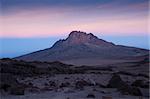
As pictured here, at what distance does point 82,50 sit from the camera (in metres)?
79.9

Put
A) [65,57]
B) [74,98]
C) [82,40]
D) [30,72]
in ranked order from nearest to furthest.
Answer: [74,98] < [30,72] < [65,57] < [82,40]

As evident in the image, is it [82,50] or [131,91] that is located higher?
[82,50]

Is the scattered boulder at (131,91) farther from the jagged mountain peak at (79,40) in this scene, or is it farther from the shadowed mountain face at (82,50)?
the jagged mountain peak at (79,40)

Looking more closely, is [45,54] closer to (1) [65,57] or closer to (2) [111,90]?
(1) [65,57]

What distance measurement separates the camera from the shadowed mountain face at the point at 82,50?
245 feet

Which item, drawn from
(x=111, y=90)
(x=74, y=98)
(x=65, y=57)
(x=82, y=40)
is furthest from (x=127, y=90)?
(x=82, y=40)

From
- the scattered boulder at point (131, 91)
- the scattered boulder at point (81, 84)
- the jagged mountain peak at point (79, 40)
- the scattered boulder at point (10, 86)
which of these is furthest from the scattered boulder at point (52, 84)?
the jagged mountain peak at point (79, 40)

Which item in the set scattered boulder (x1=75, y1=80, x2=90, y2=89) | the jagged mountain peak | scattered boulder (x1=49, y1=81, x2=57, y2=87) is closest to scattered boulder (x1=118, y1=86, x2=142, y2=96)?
scattered boulder (x1=75, y1=80, x2=90, y2=89)

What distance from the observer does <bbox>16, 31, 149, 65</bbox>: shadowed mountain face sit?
74812 mm

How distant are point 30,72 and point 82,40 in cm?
5464

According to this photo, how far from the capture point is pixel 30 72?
2819 centimetres

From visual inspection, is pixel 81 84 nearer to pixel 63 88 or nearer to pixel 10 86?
pixel 63 88

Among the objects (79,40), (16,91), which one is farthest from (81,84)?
(79,40)

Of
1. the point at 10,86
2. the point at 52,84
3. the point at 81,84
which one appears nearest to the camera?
the point at 10,86
